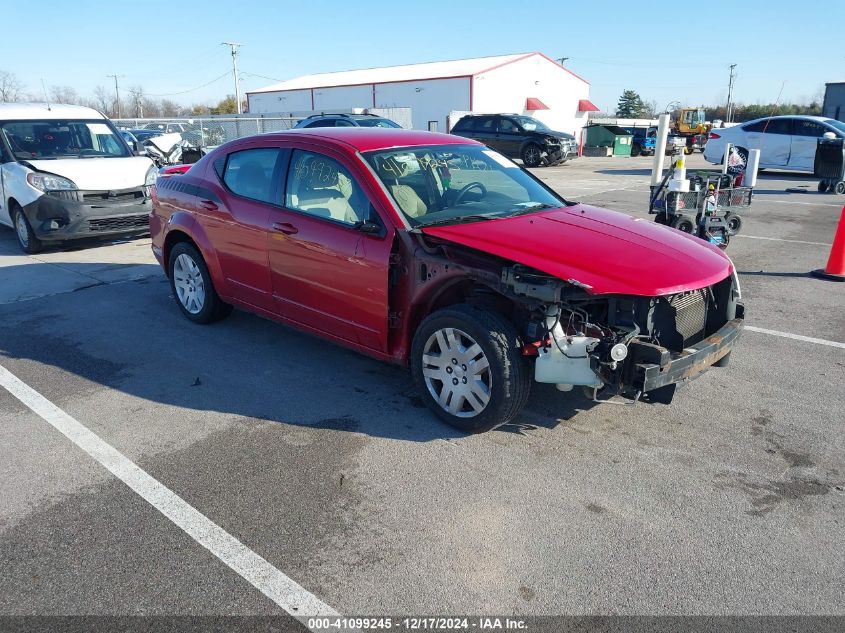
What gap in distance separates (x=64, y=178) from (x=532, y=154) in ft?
58.7

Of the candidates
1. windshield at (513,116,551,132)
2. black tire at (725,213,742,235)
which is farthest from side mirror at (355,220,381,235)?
windshield at (513,116,551,132)

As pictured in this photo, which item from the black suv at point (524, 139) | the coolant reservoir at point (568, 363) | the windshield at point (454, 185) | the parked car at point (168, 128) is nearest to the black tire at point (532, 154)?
the black suv at point (524, 139)

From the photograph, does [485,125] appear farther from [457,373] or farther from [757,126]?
[457,373]

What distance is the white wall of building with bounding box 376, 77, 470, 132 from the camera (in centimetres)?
3947

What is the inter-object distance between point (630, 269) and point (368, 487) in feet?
6.07

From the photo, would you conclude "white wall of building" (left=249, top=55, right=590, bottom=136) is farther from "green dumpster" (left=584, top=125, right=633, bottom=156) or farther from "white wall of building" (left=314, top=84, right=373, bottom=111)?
"green dumpster" (left=584, top=125, right=633, bottom=156)

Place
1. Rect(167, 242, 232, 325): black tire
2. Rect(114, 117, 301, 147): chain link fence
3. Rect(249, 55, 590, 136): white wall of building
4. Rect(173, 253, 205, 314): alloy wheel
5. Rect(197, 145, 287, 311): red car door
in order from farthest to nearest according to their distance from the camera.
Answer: Rect(249, 55, 590, 136): white wall of building, Rect(114, 117, 301, 147): chain link fence, Rect(173, 253, 205, 314): alloy wheel, Rect(167, 242, 232, 325): black tire, Rect(197, 145, 287, 311): red car door

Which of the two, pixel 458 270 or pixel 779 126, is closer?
pixel 458 270

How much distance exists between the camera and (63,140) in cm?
1016

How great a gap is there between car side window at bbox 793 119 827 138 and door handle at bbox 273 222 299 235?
18366 mm

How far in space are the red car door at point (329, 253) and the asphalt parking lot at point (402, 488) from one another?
504mm

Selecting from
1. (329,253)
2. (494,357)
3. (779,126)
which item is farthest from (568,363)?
(779,126)

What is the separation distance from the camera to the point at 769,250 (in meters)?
9.66

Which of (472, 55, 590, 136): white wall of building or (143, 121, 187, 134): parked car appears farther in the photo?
(472, 55, 590, 136): white wall of building
